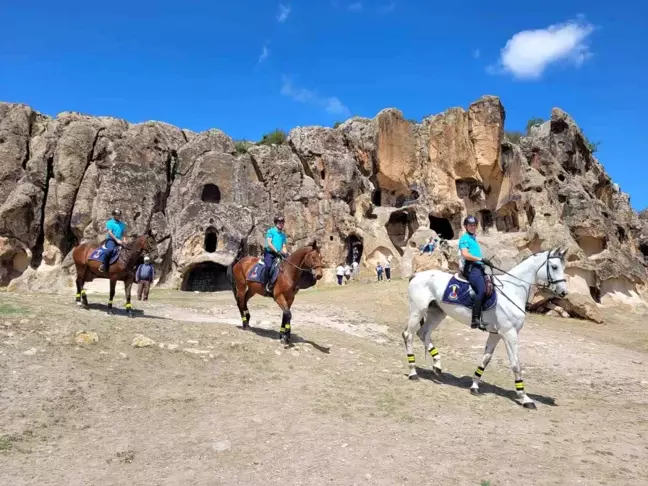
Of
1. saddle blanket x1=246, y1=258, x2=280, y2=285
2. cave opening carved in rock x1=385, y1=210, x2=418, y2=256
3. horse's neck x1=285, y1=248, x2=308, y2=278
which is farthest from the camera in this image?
cave opening carved in rock x1=385, y1=210, x2=418, y2=256

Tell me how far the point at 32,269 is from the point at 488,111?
1176 inches

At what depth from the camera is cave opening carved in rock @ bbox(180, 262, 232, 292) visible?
27.8m

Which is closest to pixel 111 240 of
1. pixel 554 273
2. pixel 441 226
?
pixel 554 273

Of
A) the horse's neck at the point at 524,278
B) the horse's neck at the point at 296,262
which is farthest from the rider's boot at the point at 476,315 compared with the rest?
the horse's neck at the point at 296,262

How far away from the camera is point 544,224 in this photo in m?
27.2

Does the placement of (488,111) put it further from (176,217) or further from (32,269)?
(32,269)

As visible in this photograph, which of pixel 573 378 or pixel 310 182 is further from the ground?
pixel 310 182

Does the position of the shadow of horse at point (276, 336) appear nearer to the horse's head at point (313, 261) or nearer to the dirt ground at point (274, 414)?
the dirt ground at point (274, 414)

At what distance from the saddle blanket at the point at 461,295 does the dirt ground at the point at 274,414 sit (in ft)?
4.77

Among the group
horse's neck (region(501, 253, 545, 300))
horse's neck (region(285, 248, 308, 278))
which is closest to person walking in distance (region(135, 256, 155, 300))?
horse's neck (region(285, 248, 308, 278))

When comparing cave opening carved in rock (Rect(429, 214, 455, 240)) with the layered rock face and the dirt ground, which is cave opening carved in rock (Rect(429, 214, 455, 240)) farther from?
the dirt ground

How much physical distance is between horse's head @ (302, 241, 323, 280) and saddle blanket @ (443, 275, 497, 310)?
8.40ft

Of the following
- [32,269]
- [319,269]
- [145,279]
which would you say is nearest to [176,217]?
[32,269]

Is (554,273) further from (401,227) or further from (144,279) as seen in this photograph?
(401,227)
